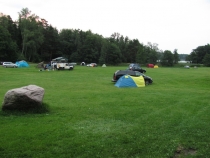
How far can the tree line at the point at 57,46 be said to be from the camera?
6762cm

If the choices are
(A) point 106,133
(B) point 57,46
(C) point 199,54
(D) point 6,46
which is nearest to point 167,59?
(C) point 199,54

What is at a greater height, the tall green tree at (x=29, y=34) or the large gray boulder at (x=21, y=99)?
the tall green tree at (x=29, y=34)

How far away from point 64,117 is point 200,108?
6263 mm

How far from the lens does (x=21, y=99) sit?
27.1 ft

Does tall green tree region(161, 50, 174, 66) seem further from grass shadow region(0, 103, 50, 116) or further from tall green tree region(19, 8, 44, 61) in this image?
grass shadow region(0, 103, 50, 116)

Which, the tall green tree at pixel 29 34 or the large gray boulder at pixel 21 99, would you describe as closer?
A: the large gray boulder at pixel 21 99

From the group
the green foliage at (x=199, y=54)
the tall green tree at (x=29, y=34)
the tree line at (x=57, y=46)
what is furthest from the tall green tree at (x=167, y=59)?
the tall green tree at (x=29, y=34)

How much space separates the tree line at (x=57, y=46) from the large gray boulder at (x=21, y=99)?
60959 millimetres

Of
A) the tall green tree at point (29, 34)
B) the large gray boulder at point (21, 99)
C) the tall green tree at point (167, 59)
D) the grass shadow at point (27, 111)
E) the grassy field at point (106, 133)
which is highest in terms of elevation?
the tall green tree at point (29, 34)

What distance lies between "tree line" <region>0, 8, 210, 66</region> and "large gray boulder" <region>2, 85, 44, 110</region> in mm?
60959

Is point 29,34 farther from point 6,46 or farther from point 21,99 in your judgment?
point 21,99

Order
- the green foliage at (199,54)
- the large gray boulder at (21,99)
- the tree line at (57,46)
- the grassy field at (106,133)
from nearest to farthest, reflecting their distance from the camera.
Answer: the grassy field at (106,133), the large gray boulder at (21,99), the tree line at (57,46), the green foliage at (199,54)

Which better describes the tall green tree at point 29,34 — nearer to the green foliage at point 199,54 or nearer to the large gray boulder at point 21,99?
the large gray boulder at point 21,99

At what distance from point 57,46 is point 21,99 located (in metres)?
82.3
